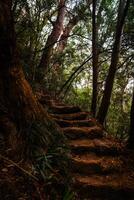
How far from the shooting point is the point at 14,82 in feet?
16.1

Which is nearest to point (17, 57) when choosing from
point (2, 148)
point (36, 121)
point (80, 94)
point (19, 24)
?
point (36, 121)

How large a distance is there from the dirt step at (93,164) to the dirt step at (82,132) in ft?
2.40

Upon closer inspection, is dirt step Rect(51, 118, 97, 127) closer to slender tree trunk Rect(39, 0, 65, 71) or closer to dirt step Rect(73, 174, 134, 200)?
dirt step Rect(73, 174, 134, 200)

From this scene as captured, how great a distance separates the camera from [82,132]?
22.6 ft

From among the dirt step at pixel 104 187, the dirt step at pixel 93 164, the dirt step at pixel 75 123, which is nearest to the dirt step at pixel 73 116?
the dirt step at pixel 75 123

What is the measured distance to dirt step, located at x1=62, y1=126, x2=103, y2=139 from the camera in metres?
6.75

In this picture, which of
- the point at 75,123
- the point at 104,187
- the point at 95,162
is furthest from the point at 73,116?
the point at 104,187

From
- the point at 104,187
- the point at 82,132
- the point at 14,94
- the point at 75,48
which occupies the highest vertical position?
the point at 75,48

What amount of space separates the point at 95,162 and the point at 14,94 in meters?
1.98

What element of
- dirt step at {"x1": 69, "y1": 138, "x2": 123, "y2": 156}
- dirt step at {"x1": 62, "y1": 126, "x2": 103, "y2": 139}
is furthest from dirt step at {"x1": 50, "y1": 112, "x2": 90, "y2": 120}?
dirt step at {"x1": 69, "y1": 138, "x2": 123, "y2": 156}

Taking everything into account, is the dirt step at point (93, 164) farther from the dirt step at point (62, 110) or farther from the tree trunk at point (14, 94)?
the dirt step at point (62, 110)

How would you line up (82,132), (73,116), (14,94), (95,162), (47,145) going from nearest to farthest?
1. (14,94)
2. (47,145)
3. (95,162)
4. (82,132)
5. (73,116)

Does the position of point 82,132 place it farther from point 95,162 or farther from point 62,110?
point 62,110

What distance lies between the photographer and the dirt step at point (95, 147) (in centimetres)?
619
